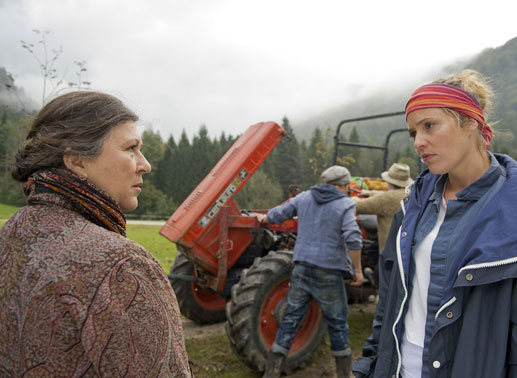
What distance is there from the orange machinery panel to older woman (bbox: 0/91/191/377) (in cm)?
271

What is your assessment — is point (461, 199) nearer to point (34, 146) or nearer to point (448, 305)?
point (448, 305)

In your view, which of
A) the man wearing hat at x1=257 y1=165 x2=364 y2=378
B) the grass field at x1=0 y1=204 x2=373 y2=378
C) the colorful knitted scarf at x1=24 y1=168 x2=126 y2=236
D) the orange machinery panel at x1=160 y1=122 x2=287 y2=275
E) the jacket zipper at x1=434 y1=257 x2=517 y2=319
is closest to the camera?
the colorful knitted scarf at x1=24 y1=168 x2=126 y2=236

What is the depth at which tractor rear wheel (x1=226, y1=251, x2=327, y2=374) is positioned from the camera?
317cm

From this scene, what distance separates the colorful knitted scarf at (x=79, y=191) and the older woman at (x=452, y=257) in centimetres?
108

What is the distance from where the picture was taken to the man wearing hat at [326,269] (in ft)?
9.84

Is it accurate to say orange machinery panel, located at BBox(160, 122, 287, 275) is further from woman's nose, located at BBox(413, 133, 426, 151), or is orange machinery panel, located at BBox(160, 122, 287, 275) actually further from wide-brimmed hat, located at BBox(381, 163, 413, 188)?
woman's nose, located at BBox(413, 133, 426, 151)

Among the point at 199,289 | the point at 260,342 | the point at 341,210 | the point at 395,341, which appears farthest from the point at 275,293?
the point at 395,341

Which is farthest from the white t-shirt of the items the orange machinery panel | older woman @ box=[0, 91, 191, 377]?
the orange machinery panel

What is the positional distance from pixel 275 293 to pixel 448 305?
2408 millimetres

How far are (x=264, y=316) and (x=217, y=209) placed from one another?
1157 mm

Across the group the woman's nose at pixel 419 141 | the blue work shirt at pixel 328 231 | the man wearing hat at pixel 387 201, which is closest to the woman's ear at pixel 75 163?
the woman's nose at pixel 419 141

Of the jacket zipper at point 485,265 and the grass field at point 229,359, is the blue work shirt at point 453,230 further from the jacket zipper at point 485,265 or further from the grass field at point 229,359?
the grass field at point 229,359

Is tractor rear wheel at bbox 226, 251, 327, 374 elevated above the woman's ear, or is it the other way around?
the woman's ear

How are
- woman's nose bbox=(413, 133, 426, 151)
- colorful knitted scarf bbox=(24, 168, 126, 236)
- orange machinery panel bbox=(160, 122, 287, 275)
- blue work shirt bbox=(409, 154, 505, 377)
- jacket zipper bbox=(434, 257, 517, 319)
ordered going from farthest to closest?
orange machinery panel bbox=(160, 122, 287, 275) < woman's nose bbox=(413, 133, 426, 151) < blue work shirt bbox=(409, 154, 505, 377) < jacket zipper bbox=(434, 257, 517, 319) < colorful knitted scarf bbox=(24, 168, 126, 236)
